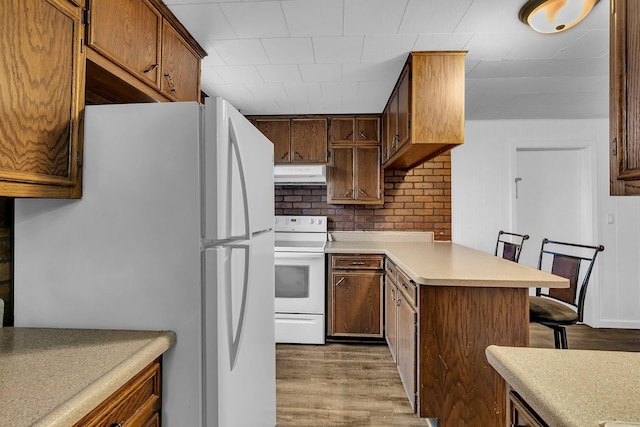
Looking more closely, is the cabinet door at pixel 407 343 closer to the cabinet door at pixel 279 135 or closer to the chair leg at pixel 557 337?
the chair leg at pixel 557 337

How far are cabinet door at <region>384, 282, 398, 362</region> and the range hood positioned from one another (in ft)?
3.64

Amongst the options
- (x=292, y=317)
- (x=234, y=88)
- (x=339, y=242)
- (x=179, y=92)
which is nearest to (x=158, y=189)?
(x=179, y=92)

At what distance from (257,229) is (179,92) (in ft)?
3.14

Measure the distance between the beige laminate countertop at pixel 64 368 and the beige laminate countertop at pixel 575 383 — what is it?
91 cm

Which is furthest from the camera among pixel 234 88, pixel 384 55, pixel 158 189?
pixel 234 88

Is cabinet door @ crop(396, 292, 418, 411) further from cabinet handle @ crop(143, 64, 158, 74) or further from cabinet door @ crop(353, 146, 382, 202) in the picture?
cabinet handle @ crop(143, 64, 158, 74)

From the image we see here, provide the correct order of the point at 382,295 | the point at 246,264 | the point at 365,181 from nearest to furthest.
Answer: the point at 246,264 → the point at 382,295 → the point at 365,181

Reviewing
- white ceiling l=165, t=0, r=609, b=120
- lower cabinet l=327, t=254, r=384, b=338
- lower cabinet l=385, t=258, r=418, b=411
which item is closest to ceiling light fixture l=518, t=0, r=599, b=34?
white ceiling l=165, t=0, r=609, b=120

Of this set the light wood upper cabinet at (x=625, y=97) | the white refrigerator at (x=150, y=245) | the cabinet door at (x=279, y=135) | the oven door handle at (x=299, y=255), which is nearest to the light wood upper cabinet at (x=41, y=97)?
the white refrigerator at (x=150, y=245)

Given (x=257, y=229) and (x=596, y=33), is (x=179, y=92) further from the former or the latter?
(x=596, y=33)

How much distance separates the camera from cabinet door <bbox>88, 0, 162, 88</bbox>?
1.24 metres

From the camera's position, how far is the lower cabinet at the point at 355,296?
3.02 metres

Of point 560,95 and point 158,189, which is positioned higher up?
point 560,95

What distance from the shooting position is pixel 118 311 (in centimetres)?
112
